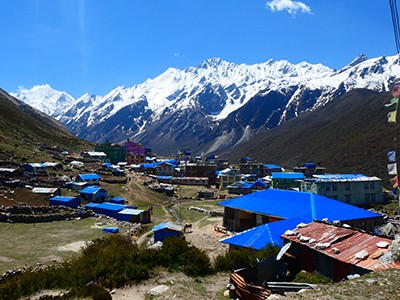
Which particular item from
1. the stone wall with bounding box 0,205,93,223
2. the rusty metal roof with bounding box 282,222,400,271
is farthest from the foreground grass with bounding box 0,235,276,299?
the stone wall with bounding box 0,205,93,223

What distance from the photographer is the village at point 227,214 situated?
1781 cm

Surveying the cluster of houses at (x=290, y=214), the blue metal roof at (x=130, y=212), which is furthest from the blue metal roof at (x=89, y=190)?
the blue metal roof at (x=130, y=212)

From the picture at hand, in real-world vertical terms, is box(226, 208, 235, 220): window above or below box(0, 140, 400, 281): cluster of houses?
below

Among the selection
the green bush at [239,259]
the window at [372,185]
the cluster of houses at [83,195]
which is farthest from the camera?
the window at [372,185]

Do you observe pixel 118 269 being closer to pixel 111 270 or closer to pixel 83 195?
pixel 111 270

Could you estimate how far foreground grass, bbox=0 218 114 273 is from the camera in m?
28.0

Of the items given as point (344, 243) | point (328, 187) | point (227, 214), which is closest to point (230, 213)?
point (227, 214)

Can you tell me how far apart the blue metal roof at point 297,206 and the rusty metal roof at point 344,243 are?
13.8m

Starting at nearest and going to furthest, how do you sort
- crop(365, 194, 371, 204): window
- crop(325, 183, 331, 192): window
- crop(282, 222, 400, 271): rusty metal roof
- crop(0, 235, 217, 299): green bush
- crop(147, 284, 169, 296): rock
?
crop(147, 284, 169, 296): rock, crop(282, 222, 400, 271): rusty metal roof, crop(0, 235, 217, 299): green bush, crop(325, 183, 331, 192): window, crop(365, 194, 371, 204): window

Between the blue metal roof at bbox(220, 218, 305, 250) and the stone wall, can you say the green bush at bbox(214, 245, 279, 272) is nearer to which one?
the blue metal roof at bbox(220, 218, 305, 250)

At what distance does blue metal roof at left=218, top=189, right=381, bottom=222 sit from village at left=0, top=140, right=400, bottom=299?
0.12 m

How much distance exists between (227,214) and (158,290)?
32512 mm

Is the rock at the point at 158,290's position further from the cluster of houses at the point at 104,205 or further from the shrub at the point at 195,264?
the cluster of houses at the point at 104,205

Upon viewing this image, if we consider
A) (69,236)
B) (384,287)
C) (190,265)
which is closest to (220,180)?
(69,236)
